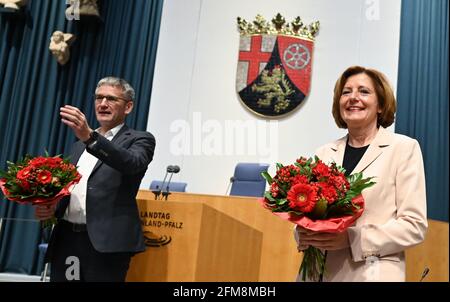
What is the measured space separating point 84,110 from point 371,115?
5310mm

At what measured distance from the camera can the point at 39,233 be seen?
6016 mm

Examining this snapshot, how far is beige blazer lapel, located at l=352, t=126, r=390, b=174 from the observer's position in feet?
5.48

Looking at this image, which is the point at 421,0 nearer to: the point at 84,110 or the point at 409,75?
the point at 409,75

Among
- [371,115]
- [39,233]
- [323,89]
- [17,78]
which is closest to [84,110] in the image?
[17,78]

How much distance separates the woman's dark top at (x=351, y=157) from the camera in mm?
1729

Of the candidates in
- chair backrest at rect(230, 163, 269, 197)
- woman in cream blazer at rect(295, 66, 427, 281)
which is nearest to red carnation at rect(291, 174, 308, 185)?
woman in cream blazer at rect(295, 66, 427, 281)

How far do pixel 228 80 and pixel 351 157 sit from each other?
5.42 meters

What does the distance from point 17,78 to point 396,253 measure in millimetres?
6047

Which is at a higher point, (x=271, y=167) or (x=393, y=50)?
(x=393, y=50)

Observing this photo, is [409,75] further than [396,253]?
Yes

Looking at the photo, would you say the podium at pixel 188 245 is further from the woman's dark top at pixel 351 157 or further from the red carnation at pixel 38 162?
the woman's dark top at pixel 351 157
